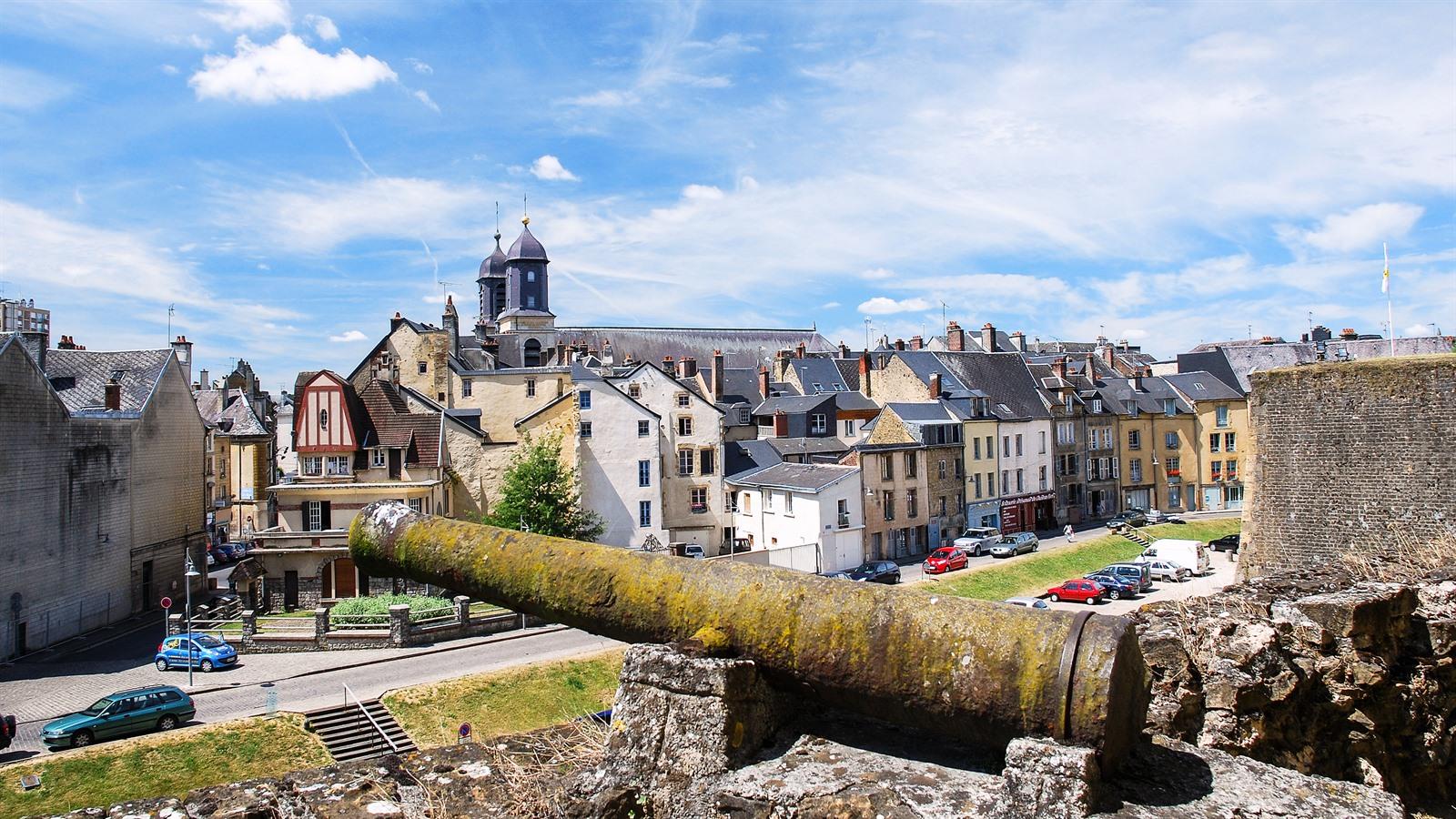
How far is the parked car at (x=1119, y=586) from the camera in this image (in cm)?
3147

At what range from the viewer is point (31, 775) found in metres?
17.5

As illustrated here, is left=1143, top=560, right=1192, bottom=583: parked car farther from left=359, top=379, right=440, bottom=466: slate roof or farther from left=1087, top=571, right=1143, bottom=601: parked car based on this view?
left=359, top=379, right=440, bottom=466: slate roof

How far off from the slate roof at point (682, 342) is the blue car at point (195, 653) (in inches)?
1600

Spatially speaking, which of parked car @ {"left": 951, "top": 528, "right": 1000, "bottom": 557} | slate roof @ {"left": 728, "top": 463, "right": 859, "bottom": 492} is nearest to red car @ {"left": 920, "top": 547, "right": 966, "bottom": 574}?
parked car @ {"left": 951, "top": 528, "right": 1000, "bottom": 557}

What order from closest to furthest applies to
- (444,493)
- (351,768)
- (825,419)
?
(351,768) → (444,493) → (825,419)

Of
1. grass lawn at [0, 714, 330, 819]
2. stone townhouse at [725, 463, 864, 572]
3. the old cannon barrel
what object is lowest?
grass lawn at [0, 714, 330, 819]

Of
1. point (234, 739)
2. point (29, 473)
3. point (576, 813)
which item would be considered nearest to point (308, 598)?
point (29, 473)

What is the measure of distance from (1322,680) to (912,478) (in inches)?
1329

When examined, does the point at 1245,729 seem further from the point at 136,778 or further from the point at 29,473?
the point at 29,473

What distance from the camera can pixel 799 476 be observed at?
38594mm

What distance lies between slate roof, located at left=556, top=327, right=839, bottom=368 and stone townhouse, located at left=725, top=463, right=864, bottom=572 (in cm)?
2733

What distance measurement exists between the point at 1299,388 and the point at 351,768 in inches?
730

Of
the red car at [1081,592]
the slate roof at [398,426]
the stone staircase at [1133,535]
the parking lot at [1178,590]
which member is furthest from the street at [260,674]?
the stone staircase at [1133,535]

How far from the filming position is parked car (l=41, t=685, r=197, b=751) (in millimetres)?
19172
